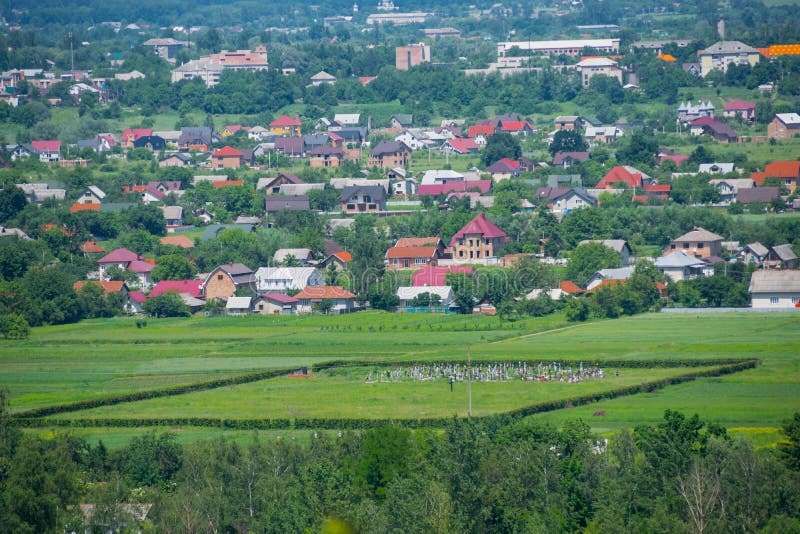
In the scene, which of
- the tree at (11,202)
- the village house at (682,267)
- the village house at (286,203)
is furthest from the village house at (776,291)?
the tree at (11,202)

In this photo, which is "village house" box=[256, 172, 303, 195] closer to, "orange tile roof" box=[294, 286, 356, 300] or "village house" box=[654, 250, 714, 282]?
"orange tile roof" box=[294, 286, 356, 300]

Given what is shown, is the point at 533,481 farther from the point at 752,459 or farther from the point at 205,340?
the point at 205,340

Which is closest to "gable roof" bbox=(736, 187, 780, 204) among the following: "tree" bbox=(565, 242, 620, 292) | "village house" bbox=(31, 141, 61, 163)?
"tree" bbox=(565, 242, 620, 292)

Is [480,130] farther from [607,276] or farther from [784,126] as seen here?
[607,276]

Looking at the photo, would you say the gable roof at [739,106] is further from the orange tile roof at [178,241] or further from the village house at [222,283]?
the village house at [222,283]

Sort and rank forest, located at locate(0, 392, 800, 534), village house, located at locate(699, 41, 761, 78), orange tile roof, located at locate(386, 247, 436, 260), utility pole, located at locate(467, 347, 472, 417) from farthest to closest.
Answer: village house, located at locate(699, 41, 761, 78), orange tile roof, located at locate(386, 247, 436, 260), utility pole, located at locate(467, 347, 472, 417), forest, located at locate(0, 392, 800, 534)
